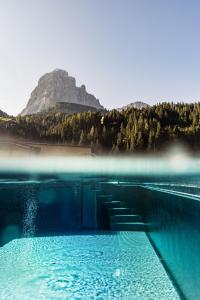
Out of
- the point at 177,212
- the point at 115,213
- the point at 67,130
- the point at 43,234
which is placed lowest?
the point at 43,234

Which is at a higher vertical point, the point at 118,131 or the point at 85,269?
the point at 118,131

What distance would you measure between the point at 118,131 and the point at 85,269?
31.7 metres

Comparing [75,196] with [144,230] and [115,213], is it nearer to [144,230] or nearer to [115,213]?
[115,213]

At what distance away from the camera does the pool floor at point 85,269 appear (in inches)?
285

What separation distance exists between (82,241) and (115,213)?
3365mm

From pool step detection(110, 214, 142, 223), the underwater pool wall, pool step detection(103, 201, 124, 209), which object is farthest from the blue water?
pool step detection(110, 214, 142, 223)

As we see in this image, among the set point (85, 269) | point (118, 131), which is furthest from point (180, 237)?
point (118, 131)

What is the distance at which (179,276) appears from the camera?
6.57 metres

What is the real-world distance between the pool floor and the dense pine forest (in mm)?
21040

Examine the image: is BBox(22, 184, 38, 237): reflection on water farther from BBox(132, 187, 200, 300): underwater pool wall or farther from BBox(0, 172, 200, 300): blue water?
BBox(132, 187, 200, 300): underwater pool wall

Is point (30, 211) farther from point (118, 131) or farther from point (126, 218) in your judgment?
point (118, 131)

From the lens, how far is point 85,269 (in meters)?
9.19

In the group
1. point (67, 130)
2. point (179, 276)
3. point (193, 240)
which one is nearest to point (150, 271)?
point (179, 276)

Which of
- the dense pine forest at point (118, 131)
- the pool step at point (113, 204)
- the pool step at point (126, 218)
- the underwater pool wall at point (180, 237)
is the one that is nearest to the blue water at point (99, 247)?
the underwater pool wall at point (180, 237)
